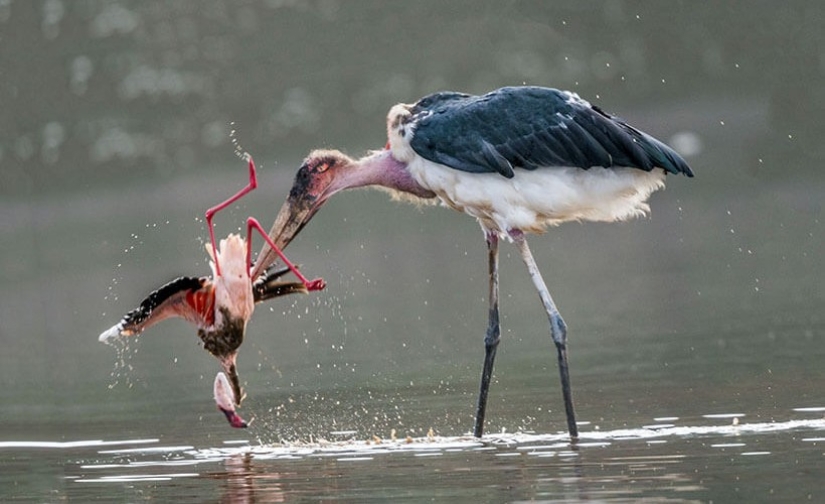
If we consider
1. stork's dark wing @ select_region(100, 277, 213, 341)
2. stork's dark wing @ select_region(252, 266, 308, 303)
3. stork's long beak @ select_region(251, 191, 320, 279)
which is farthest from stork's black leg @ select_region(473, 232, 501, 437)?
stork's dark wing @ select_region(100, 277, 213, 341)

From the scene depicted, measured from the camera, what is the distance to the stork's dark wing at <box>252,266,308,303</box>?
12.9m

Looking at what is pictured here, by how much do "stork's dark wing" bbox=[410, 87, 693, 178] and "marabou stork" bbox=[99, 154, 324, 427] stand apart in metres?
1.18

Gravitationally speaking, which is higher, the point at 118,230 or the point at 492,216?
the point at 118,230

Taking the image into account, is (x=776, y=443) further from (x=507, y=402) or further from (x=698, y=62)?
(x=698, y=62)

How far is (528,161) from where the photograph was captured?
12.7 m

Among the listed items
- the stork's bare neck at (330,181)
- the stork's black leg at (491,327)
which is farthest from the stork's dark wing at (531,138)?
the stork's black leg at (491,327)

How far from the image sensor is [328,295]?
23391 millimetres

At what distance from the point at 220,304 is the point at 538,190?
2.01 m

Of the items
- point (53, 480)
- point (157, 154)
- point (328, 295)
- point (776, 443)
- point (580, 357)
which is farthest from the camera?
point (157, 154)

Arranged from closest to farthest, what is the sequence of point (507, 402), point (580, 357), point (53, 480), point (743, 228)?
point (53, 480), point (507, 402), point (580, 357), point (743, 228)

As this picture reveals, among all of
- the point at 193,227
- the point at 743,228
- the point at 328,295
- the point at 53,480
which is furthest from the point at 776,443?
the point at 193,227

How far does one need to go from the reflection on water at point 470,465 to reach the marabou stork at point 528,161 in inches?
34.7

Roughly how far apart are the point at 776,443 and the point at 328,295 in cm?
1294

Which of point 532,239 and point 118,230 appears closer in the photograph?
point 532,239
